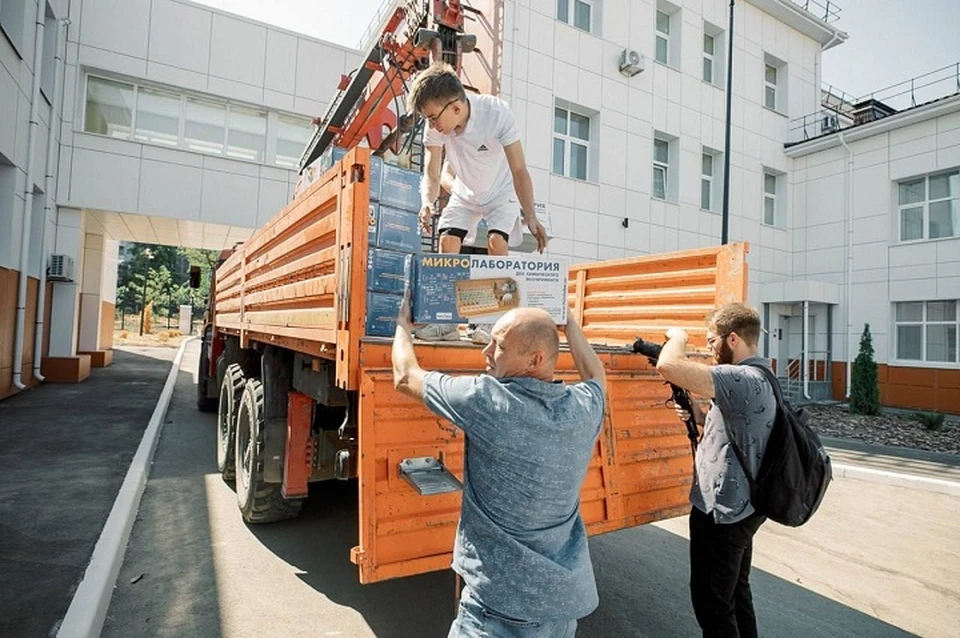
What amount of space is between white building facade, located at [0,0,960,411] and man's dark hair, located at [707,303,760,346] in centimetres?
984

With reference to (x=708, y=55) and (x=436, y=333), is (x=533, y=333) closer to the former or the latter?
(x=436, y=333)

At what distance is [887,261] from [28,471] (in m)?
18.8

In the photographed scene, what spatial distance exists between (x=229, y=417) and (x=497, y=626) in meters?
4.17

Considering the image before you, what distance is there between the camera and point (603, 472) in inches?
108

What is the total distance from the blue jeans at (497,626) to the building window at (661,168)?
1414 cm

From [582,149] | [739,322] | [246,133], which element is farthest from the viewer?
[582,149]

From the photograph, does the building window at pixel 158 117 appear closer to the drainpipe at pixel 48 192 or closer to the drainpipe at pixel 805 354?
the drainpipe at pixel 48 192

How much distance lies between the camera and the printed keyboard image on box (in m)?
2.31

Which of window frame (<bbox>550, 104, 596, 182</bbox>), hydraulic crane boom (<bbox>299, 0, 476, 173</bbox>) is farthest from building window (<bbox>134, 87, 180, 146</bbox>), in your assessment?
window frame (<bbox>550, 104, 596, 182</bbox>)

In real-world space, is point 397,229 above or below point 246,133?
below

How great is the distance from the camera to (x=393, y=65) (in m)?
6.48

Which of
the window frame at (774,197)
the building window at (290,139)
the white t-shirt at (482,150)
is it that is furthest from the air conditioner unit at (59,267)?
the window frame at (774,197)

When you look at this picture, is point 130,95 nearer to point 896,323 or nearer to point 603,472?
point 603,472

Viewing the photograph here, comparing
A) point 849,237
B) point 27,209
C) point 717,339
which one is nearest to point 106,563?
point 717,339
